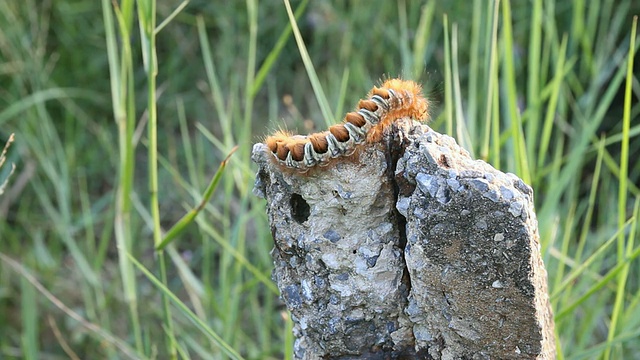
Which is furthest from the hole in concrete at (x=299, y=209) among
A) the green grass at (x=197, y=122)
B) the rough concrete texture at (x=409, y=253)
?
the green grass at (x=197, y=122)

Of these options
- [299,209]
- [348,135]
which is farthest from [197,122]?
[348,135]

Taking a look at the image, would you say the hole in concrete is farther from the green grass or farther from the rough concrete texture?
the green grass

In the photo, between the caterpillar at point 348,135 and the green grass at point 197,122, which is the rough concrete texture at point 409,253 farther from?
the green grass at point 197,122

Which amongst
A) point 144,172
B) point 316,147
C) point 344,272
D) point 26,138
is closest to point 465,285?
point 344,272


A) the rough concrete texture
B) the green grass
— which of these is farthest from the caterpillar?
the green grass

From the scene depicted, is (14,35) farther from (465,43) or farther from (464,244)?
(464,244)

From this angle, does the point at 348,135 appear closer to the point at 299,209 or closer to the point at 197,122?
the point at 299,209
